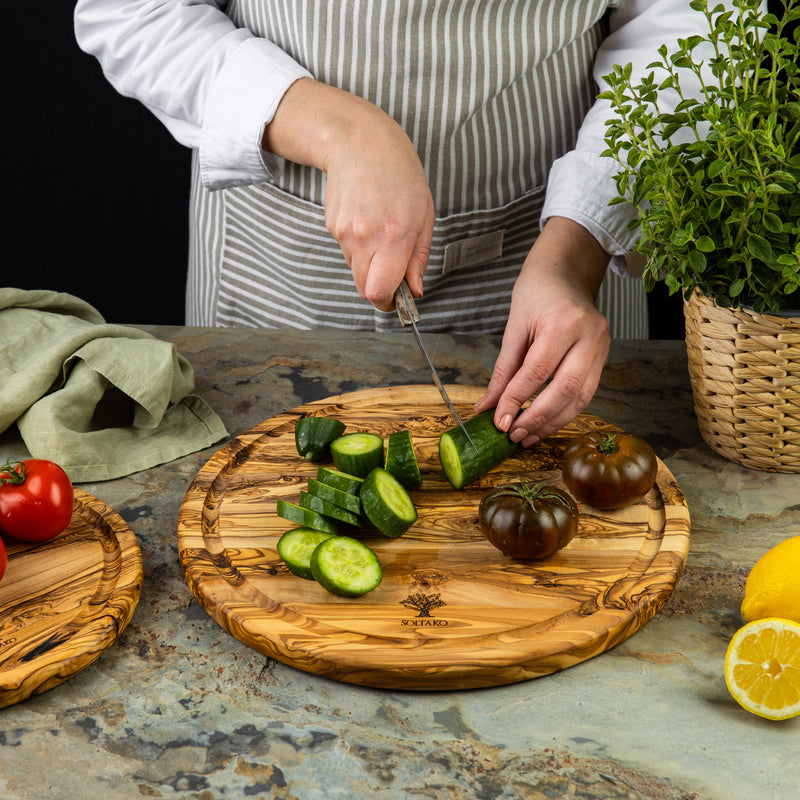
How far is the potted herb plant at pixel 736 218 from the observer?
1.33 metres

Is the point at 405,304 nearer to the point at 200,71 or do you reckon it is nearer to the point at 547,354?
the point at 547,354

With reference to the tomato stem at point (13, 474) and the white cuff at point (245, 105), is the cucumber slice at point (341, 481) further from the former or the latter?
the white cuff at point (245, 105)

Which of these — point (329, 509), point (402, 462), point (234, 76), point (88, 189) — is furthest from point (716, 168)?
point (88, 189)

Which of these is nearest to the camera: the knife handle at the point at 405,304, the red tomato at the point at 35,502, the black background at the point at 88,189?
the red tomato at the point at 35,502

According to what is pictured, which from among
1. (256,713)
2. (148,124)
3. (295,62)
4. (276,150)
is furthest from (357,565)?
(148,124)

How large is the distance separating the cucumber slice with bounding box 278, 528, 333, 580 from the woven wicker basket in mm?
748

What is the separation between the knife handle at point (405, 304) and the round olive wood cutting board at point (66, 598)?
605mm

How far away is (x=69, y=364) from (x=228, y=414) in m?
0.34

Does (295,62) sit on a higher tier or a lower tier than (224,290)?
higher

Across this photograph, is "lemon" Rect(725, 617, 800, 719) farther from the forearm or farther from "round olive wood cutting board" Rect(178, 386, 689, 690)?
the forearm

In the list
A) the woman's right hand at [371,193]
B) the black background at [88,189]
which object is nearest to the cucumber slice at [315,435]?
the woman's right hand at [371,193]

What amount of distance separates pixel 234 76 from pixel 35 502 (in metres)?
0.99

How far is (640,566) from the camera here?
135cm

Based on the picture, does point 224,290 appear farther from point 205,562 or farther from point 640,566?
point 640,566
